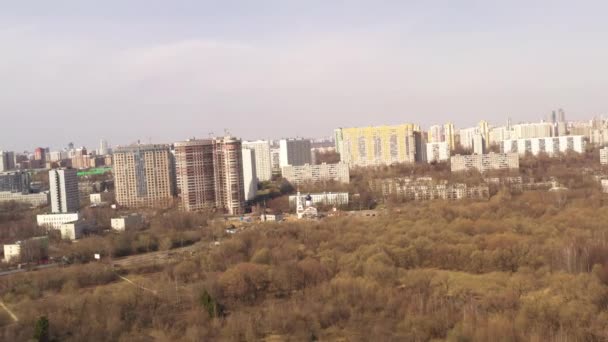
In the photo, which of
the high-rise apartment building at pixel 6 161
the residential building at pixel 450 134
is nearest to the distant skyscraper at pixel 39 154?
the high-rise apartment building at pixel 6 161

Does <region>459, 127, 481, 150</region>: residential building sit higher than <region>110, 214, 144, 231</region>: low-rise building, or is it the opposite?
<region>459, 127, 481, 150</region>: residential building

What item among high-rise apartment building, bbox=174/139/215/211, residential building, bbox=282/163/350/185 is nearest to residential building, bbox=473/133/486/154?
residential building, bbox=282/163/350/185

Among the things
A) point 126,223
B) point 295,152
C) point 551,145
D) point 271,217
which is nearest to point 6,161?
point 295,152

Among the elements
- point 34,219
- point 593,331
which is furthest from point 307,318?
point 34,219

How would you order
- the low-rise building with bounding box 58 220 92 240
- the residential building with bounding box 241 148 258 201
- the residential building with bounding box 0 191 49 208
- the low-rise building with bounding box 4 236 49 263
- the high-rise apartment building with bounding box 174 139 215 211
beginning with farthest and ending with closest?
the residential building with bounding box 0 191 49 208 → the residential building with bounding box 241 148 258 201 → the high-rise apartment building with bounding box 174 139 215 211 → the low-rise building with bounding box 58 220 92 240 → the low-rise building with bounding box 4 236 49 263

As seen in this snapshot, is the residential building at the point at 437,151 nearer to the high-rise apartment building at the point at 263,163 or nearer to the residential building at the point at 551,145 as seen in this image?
the residential building at the point at 551,145

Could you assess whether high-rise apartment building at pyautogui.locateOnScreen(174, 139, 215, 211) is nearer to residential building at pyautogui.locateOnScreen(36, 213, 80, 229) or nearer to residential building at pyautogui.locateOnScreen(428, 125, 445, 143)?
residential building at pyautogui.locateOnScreen(36, 213, 80, 229)

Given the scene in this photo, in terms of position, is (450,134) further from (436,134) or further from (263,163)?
(263,163)

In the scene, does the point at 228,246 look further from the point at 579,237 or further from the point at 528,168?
the point at 528,168
